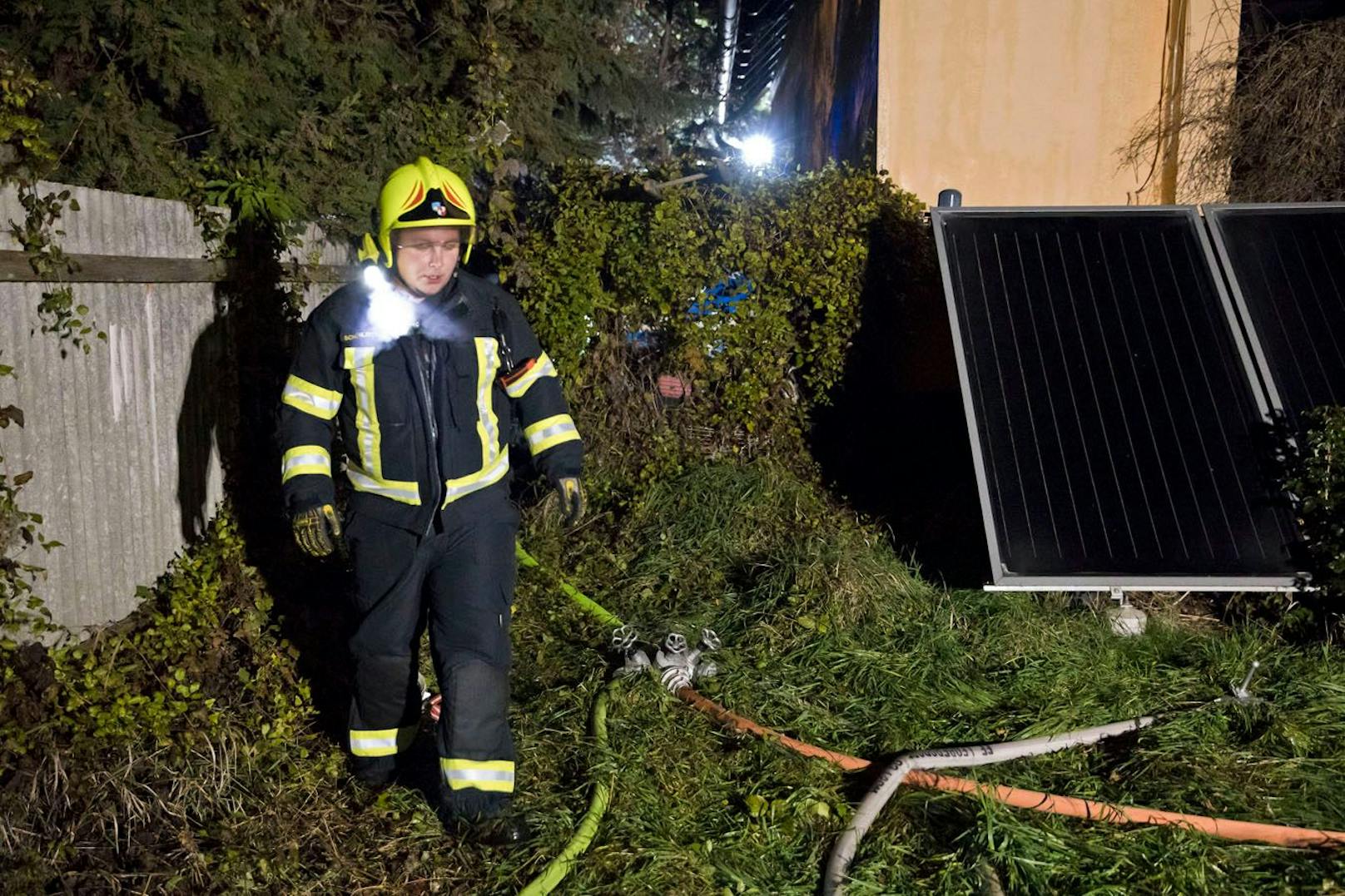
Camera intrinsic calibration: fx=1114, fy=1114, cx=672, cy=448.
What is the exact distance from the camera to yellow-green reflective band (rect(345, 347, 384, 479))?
358cm

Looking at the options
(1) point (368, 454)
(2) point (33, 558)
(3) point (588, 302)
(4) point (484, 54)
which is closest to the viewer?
(1) point (368, 454)

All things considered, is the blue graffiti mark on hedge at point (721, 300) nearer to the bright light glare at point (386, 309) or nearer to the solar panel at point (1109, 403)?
the solar panel at point (1109, 403)

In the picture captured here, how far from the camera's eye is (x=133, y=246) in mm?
4590

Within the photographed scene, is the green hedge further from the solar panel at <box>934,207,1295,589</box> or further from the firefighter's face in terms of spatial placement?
the firefighter's face

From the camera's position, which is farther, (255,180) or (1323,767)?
(255,180)

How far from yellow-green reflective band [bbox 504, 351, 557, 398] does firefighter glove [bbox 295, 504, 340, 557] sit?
719 millimetres

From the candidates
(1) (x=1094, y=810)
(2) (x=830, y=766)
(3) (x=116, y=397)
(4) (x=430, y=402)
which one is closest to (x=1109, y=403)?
(1) (x=1094, y=810)

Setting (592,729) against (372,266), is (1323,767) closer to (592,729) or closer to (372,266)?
(592,729)

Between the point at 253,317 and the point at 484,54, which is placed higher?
the point at 484,54

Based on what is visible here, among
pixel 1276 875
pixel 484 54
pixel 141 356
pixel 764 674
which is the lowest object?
pixel 1276 875

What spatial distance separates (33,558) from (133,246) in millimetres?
1347

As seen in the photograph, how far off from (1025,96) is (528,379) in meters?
4.90

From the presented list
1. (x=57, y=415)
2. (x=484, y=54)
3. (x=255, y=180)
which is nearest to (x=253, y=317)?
(x=255, y=180)

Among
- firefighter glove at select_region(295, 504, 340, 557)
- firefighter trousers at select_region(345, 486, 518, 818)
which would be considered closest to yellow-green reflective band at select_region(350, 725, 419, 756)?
firefighter trousers at select_region(345, 486, 518, 818)
